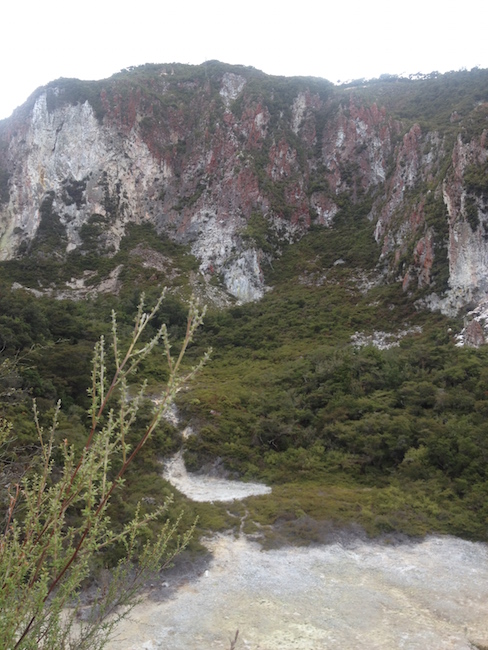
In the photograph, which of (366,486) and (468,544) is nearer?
(468,544)

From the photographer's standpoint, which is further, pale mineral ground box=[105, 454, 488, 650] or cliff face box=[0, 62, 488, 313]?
cliff face box=[0, 62, 488, 313]

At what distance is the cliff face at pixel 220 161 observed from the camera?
129ft

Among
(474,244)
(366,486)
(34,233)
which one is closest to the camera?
(366,486)

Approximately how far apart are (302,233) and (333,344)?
Answer: 64.1 ft

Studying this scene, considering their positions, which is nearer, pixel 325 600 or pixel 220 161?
pixel 325 600

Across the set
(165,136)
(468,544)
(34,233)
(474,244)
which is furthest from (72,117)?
(468,544)

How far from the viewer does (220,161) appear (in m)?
45.3

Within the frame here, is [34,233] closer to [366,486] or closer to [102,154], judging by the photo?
[102,154]

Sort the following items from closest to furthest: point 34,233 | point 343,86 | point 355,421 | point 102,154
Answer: point 355,421, point 34,233, point 102,154, point 343,86

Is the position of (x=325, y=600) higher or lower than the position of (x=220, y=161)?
lower

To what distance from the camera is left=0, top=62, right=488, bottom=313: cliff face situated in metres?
39.2

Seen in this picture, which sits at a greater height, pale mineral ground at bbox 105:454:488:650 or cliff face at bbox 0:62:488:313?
cliff face at bbox 0:62:488:313

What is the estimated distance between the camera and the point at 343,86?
6259 centimetres

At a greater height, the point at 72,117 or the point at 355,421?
the point at 72,117
